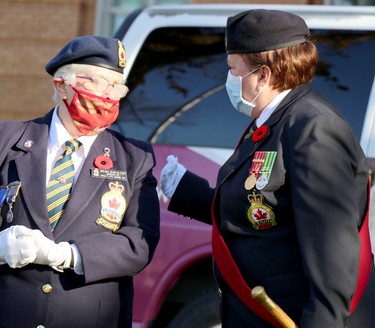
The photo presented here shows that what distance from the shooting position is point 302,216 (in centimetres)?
275

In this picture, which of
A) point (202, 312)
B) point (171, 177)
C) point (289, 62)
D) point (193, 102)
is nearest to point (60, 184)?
point (171, 177)

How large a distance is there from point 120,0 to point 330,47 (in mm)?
6893

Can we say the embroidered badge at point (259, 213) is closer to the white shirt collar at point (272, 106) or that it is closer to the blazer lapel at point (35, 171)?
the white shirt collar at point (272, 106)

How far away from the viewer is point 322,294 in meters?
2.69

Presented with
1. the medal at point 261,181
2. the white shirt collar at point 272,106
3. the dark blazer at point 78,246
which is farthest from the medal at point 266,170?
the dark blazer at point 78,246

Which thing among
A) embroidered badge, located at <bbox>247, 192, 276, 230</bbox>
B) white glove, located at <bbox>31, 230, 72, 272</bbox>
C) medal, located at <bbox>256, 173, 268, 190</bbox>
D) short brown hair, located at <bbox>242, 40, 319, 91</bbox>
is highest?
short brown hair, located at <bbox>242, 40, 319, 91</bbox>

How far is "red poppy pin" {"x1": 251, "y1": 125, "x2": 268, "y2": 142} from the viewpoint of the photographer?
2.96 m

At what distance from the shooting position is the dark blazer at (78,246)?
128 inches

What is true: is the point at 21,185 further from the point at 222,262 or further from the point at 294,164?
the point at 294,164

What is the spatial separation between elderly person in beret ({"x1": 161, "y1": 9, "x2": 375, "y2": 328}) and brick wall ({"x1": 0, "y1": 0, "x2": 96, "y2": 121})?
828 centimetres

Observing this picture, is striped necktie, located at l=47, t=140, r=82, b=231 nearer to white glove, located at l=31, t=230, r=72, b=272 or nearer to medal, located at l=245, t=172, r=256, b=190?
white glove, located at l=31, t=230, r=72, b=272

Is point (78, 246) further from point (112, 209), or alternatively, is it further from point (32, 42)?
point (32, 42)

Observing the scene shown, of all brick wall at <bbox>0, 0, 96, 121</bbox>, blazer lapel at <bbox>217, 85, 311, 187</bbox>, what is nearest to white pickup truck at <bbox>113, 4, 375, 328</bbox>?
blazer lapel at <bbox>217, 85, 311, 187</bbox>

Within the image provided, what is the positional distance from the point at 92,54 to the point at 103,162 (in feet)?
1.29
